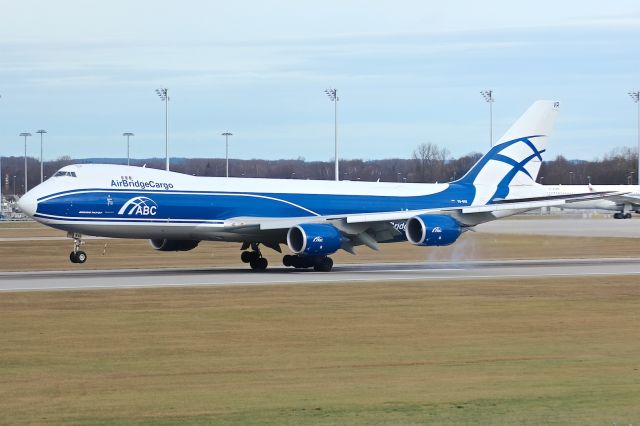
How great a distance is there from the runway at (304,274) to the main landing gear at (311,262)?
13.1 inches

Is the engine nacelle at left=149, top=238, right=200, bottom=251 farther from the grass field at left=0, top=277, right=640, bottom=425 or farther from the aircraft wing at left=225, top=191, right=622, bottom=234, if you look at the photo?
the grass field at left=0, top=277, right=640, bottom=425

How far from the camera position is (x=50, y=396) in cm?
1845

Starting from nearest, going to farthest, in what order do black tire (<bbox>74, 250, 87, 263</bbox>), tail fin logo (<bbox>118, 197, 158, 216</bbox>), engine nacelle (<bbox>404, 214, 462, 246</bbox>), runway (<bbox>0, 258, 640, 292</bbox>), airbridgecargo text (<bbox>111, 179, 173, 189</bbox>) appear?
runway (<bbox>0, 258, 640, 292</bbox>)
tail fin logo (<bbox>118, 197, 158, 216</bbox>)
black tire (<bbox>74, 250, 87, 263</bbox>)
airbridgecargo text (<bbox>111, 179, 173, 189</bbox>)
engine nacelle (<bbox>404, 214, 462, 246</bbox>)

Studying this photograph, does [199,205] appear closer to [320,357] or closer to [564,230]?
[320,357]

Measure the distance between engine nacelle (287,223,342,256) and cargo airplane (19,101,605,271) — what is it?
4 cm

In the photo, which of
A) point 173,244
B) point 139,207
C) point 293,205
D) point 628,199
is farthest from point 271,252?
point 628,199

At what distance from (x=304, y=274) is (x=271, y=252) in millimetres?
17979

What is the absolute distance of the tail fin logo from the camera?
43.0 metres

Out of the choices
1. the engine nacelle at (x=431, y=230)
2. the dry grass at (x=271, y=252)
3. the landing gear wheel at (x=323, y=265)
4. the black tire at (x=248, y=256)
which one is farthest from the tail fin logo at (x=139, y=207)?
the engine nacelle at (x=431, y=230)

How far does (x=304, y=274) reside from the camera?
4412 cm

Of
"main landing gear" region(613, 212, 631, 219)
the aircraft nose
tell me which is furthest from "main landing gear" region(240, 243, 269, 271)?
"main landing gear" region(613, 212, 631, 219)

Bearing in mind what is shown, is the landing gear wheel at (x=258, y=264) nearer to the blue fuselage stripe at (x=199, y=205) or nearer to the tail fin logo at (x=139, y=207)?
the blue fuselage stripe at (x=199, y=205)

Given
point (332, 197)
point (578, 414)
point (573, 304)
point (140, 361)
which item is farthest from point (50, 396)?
point (332, 197)

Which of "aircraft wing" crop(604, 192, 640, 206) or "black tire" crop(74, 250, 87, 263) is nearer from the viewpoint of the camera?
"black tire" crop(74, 250, 87, 263)
